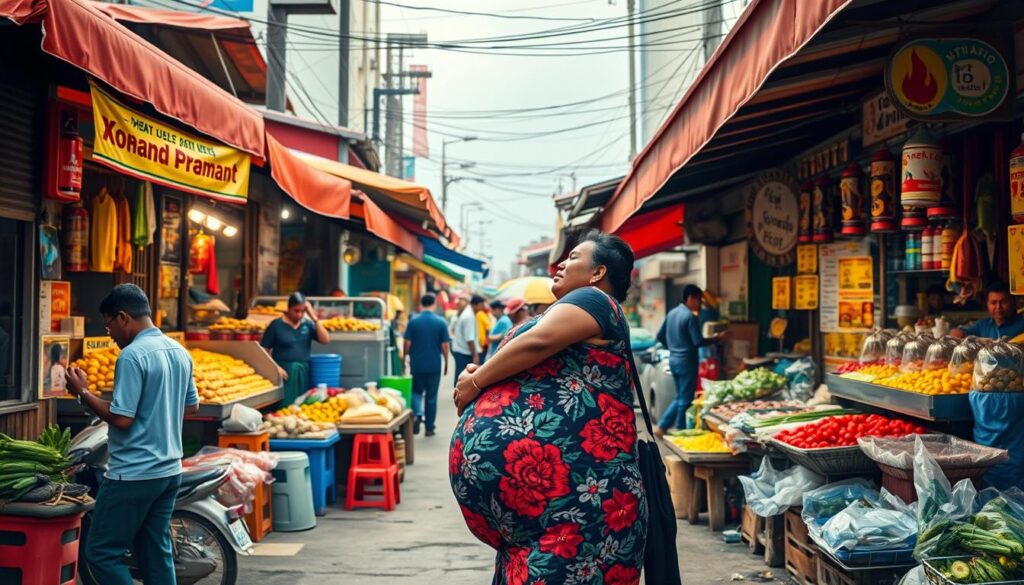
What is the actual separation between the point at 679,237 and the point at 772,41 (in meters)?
10.2

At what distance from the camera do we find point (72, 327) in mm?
7059

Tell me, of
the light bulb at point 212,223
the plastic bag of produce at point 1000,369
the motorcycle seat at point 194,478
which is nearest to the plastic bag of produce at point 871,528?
the plastic bag of produce at point 1000,369

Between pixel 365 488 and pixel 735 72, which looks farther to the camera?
pixel 365 488

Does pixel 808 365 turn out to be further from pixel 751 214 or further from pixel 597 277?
pixel 597 277

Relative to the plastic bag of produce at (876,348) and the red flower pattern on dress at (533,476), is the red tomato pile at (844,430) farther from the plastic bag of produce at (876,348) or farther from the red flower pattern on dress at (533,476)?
the red flower pattern on dress at (533,476)

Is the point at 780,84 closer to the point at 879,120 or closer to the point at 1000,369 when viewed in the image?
the point at 879,120

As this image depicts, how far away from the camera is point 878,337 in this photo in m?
7.34

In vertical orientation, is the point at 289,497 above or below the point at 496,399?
below

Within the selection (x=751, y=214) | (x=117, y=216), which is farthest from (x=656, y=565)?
(x=751, y=214)

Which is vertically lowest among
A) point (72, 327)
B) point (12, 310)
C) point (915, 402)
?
point (915, 402)

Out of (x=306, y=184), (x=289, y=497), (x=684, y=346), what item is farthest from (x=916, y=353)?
(x=306, y=184)

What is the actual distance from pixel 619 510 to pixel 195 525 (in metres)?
3.56

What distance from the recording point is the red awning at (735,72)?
403 centimetres

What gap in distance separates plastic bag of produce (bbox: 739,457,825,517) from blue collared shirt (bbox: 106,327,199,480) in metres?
3.99
